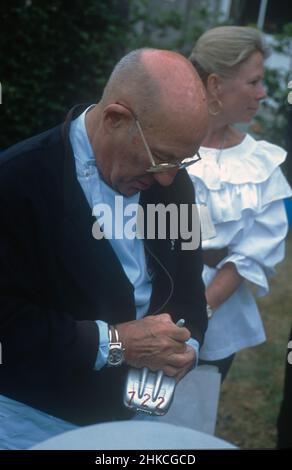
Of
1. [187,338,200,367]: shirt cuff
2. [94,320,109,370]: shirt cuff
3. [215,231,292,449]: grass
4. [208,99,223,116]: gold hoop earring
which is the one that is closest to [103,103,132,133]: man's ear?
[94,320,109,370]: shirt cuff

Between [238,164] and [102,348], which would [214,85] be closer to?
[238,164]

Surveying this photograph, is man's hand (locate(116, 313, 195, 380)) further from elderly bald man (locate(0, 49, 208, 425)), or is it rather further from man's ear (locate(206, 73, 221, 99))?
man's ear (locate(206, 73, 221, 99))

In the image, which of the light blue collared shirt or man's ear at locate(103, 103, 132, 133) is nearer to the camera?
man's ear at locate(103, 103, 132, 133)

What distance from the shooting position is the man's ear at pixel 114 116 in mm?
1609

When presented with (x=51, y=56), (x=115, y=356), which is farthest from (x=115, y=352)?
(x=51, y=56)

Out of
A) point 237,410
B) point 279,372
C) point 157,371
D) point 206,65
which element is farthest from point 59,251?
point 279,372

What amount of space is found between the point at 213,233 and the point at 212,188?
191 millimetres

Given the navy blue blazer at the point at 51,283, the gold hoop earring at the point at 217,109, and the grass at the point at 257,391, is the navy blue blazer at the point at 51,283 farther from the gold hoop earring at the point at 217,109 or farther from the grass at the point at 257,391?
the grass at the point at 257,391

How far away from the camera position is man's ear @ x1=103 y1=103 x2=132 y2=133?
5.28 ft

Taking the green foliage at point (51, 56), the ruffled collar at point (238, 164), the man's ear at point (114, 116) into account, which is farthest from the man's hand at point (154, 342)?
the green foliage at point (51, 56)

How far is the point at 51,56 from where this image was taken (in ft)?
19.7

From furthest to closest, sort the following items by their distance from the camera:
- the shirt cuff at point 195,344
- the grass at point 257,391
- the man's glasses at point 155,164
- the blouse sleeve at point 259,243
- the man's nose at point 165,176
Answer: the grass at point 257,391 → the blouse sleeve at point 259,243 → the shirt cuff at point 195,344 → the man's nose at point 165,176 → the man's glasses at point 155,164

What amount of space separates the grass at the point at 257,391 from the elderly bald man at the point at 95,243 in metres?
1.84
